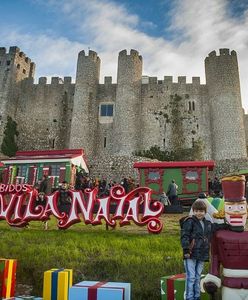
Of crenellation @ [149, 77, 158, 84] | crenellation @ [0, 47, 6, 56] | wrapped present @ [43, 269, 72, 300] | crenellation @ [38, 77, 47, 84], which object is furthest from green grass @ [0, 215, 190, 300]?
crenellation @ [0, 47, 6, 56]

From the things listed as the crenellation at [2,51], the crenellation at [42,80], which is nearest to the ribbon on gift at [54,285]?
the crenellation at [42,80]

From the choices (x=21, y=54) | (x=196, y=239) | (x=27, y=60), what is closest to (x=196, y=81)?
(x=27, y=60)

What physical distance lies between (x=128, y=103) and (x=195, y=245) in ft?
123

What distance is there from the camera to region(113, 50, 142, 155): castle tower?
41219 millimetres

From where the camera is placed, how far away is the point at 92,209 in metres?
12.4

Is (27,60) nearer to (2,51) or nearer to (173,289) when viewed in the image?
(2,51)

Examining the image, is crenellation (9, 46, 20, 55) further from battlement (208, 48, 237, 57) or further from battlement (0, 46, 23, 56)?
battlement (208, 48, 237, 57)

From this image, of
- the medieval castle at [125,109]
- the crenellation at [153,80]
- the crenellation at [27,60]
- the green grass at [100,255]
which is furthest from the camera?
the crenellation at [27,60]

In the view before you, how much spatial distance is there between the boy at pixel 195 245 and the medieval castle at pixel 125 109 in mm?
34009

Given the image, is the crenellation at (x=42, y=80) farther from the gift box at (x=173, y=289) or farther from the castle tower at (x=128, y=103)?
the gift box at (x=173, y=289)

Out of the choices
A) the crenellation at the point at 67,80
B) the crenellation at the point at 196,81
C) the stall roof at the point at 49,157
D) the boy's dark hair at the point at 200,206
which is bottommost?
the boy's dark hair at the point at 200,206

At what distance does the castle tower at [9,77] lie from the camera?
46.1 metres

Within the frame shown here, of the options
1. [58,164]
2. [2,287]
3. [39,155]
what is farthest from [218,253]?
[39,155]

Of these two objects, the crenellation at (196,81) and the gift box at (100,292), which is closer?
the gift box at (100,292)
